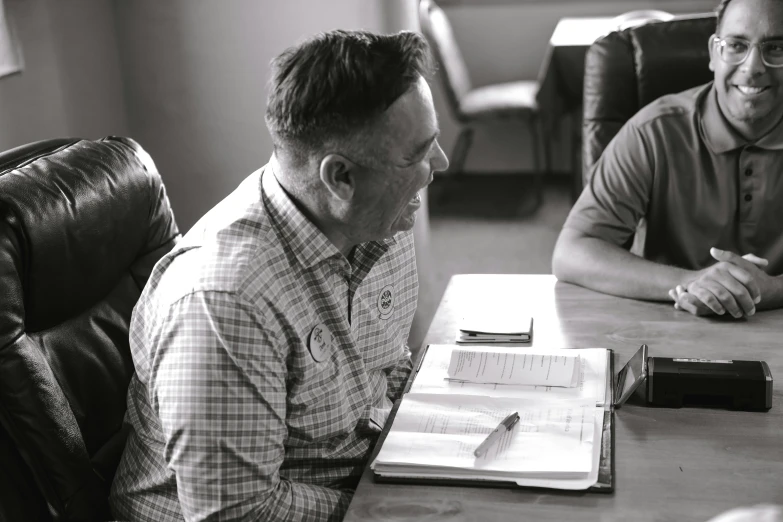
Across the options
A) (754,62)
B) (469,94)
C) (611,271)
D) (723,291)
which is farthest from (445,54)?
(723,291)

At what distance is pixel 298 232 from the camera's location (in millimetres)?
1188

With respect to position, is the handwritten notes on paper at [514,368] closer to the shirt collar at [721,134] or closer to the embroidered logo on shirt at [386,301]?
the embroidered logo on shirt at [386,301]

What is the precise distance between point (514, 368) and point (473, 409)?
14cm

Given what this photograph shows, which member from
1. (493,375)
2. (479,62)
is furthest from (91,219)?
(479,62)

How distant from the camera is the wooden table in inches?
39.4

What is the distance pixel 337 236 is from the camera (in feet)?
4.14

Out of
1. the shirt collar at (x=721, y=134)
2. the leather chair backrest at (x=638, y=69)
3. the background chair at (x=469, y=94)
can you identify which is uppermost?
the leather chair backrest at (x=638, y=69)

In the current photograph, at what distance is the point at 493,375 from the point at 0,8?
147 cm

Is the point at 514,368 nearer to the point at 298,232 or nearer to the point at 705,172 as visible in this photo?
the point at 298,232

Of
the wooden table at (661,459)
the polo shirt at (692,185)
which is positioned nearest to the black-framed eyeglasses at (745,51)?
the polo shirt at (692,185)

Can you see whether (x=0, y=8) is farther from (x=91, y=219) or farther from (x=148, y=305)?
(x=148, y=305)

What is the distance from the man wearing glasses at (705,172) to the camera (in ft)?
5.70

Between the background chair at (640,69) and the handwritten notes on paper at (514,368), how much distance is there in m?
0.70

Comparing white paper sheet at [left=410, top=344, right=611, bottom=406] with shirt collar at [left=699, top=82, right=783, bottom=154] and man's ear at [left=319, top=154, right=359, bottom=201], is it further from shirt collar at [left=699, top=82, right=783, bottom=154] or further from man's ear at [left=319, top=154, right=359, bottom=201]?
shirt collar at [left=699, top=82, right=783, bottom=154]
